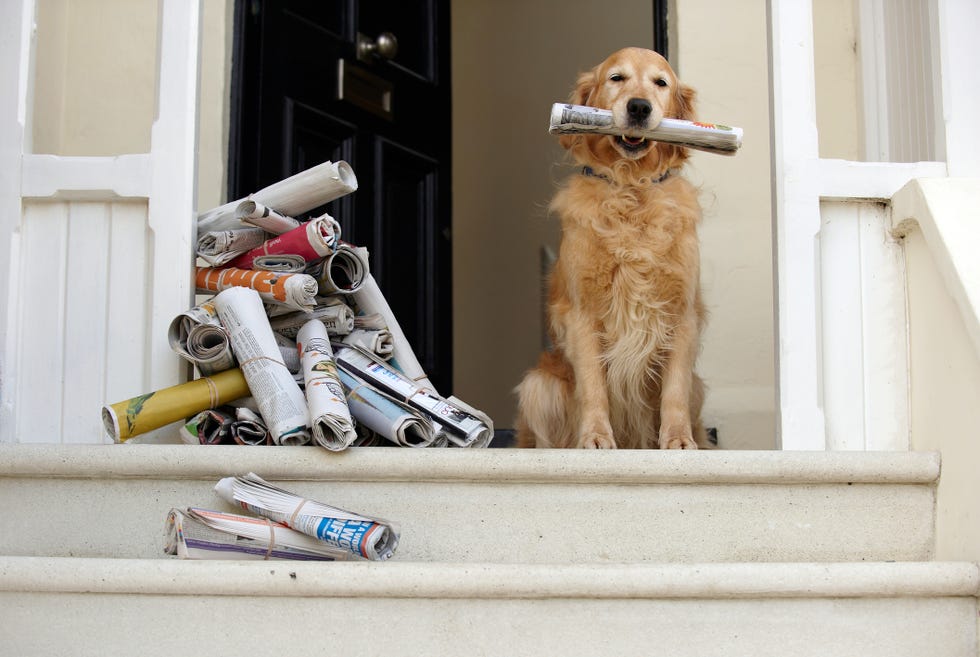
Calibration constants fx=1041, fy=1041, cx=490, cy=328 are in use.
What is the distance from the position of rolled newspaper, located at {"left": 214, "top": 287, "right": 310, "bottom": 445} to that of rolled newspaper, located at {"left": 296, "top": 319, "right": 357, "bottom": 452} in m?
0.04

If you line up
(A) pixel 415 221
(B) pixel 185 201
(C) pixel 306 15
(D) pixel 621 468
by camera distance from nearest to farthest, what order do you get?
(D) pixel 621 468 < (B) pixel 185 201 < (C) pixel 306 15 < (A) pixel 415 221

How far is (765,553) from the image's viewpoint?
1.67 m

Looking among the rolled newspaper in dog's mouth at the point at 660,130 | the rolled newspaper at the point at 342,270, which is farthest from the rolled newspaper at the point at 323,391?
the rolled newspaper in dog's mouth at the point at 660,130

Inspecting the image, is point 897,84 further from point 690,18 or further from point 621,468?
point 621,468

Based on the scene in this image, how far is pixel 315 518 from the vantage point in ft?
5.21

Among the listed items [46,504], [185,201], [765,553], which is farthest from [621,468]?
[185,201]

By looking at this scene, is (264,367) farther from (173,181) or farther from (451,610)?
(451,610)

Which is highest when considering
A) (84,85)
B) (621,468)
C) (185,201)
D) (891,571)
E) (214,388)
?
(84,85)

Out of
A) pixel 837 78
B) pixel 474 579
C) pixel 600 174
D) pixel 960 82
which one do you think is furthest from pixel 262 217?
pixel 837 78

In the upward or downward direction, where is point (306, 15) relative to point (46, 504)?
upward

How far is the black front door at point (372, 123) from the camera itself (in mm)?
3342

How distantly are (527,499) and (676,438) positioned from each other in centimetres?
76

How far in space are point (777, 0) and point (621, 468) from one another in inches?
46.9

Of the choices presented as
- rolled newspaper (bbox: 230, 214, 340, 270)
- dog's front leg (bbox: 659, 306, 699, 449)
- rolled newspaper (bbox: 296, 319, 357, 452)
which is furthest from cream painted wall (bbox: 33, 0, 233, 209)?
dog's front leg (bbox: 659, 306, 699, 449)
